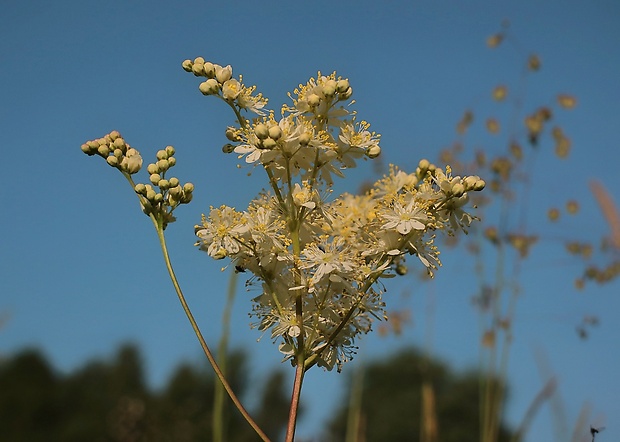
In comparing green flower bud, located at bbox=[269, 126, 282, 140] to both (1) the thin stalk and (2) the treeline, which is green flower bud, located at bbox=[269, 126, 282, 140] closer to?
(1) the thin stalk

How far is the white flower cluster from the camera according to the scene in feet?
5.96

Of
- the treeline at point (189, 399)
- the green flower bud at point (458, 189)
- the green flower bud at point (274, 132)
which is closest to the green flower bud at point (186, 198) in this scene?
the green flower bud at point (274, 132)

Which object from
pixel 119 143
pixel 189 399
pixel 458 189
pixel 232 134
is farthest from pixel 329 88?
pixel 189 399

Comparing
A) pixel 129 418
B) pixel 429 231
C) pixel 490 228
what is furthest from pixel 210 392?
pixel 429 231

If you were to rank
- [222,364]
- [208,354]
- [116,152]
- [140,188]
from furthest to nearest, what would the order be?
[222,364] → [116,152] → [140,188] → [208,354]

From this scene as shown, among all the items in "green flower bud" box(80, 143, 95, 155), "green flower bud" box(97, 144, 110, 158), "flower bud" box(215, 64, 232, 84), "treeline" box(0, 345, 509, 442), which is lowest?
"green flower bud" box(97, 144, 110, 158)

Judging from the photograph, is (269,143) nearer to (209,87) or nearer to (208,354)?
(209,87)

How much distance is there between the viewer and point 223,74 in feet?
6.48

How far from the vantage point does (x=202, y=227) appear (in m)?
1.97

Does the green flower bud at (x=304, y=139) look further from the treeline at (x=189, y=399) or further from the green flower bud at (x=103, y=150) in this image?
the treeline at (x=189, y=399)

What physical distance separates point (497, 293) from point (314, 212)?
249 cm

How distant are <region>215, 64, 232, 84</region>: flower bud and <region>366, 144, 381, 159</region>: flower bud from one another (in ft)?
1.43

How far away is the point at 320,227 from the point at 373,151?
25cm

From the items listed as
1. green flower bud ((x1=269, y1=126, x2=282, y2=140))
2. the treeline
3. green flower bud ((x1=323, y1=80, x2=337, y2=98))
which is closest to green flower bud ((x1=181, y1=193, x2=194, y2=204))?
green flower bud ((x1=269, y1=126, x2=282, y2=140))
